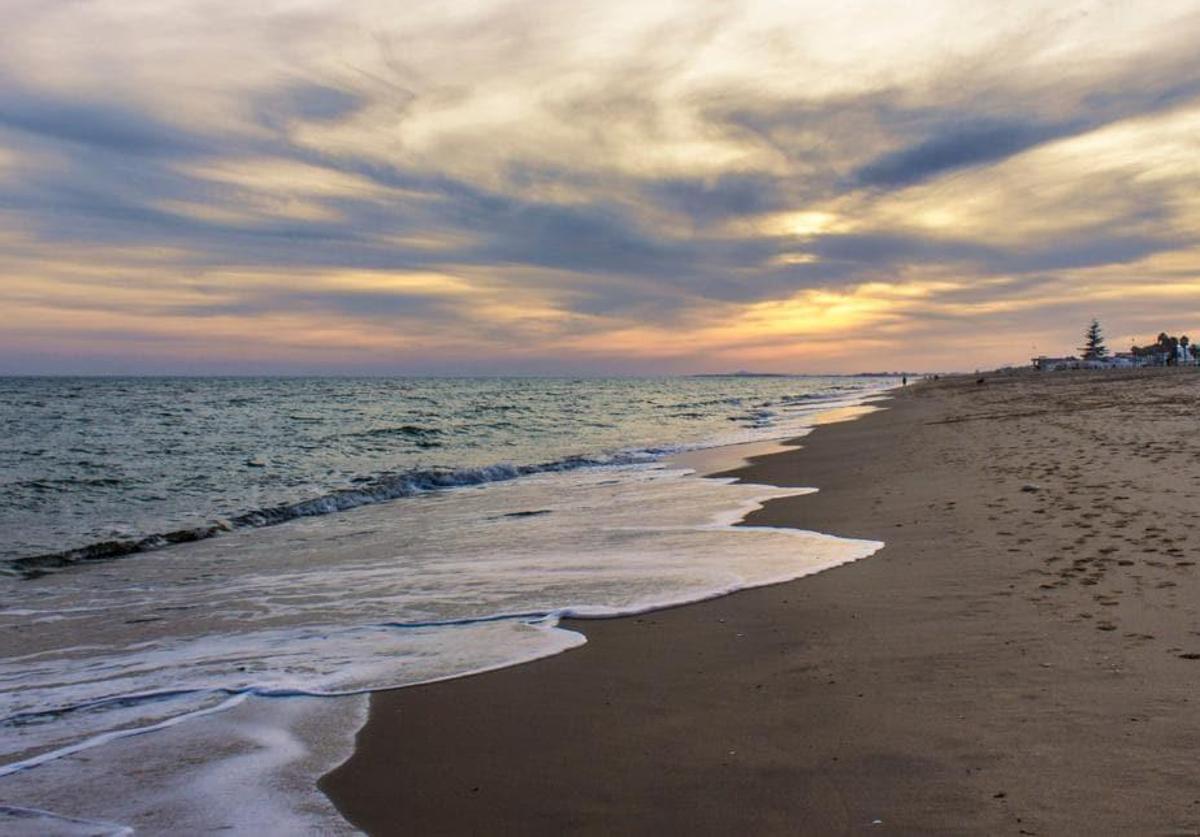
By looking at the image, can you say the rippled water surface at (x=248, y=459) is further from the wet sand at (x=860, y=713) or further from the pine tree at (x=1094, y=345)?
the pine tree at (x=1094, y=345)

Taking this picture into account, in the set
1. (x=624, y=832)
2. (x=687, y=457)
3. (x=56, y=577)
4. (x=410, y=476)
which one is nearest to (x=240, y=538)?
(x=56, y=577)

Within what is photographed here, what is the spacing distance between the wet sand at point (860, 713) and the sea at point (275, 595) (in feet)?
1.76

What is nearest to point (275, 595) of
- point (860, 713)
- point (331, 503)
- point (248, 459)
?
point (860, 713)

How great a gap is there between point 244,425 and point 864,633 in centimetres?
3692

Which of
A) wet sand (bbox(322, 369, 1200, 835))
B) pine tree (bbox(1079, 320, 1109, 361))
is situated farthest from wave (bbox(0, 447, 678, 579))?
pine tree (bbox(1079, 320, 1109, 361))

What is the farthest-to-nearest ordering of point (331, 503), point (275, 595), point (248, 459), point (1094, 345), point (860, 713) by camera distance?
point (1094, 345) < point (248, 459) < point (331, 503) < point (275, 595) < point (860, 713)

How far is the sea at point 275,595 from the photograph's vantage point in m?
4.11

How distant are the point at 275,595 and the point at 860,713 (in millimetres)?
6324

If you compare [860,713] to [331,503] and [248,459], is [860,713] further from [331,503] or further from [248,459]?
[248,459]

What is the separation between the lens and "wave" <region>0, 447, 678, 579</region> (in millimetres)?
11180

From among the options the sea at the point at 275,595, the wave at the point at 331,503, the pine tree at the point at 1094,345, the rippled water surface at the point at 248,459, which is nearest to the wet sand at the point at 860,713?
the sea at the point at 275,595

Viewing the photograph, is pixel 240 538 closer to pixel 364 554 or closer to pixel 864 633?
pixel 364 554

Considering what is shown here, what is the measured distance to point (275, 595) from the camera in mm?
8453

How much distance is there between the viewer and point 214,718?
15.9 feet
